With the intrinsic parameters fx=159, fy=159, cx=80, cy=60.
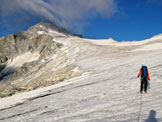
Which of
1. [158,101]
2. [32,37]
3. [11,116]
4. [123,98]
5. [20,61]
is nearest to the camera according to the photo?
[158,101]

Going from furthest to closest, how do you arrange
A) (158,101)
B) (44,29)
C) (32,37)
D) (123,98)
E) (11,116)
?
(44,29)
(32,37)
(11,116)
(123,98)
(158,101)

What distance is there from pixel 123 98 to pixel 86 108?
205 centimetres

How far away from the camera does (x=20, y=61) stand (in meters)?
61.7

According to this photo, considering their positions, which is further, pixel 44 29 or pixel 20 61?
pixel 44 29

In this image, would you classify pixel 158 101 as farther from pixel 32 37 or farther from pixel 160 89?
pixel 32 37

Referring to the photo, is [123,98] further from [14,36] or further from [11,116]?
[14,36]

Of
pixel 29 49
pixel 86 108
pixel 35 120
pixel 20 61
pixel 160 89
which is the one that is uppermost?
pixel 29 49

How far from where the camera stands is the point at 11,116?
9164mm

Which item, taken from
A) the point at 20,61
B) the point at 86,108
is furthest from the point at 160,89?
the point at 20,61

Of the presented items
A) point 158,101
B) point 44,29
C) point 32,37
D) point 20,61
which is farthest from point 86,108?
point 44,29

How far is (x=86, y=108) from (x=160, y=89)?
413 cm

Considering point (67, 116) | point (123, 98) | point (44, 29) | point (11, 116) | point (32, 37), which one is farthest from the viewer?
point (44, 29)

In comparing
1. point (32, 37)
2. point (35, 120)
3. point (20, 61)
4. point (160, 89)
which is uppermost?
point (32, 37)

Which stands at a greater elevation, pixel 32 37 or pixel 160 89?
pixel 32 37
